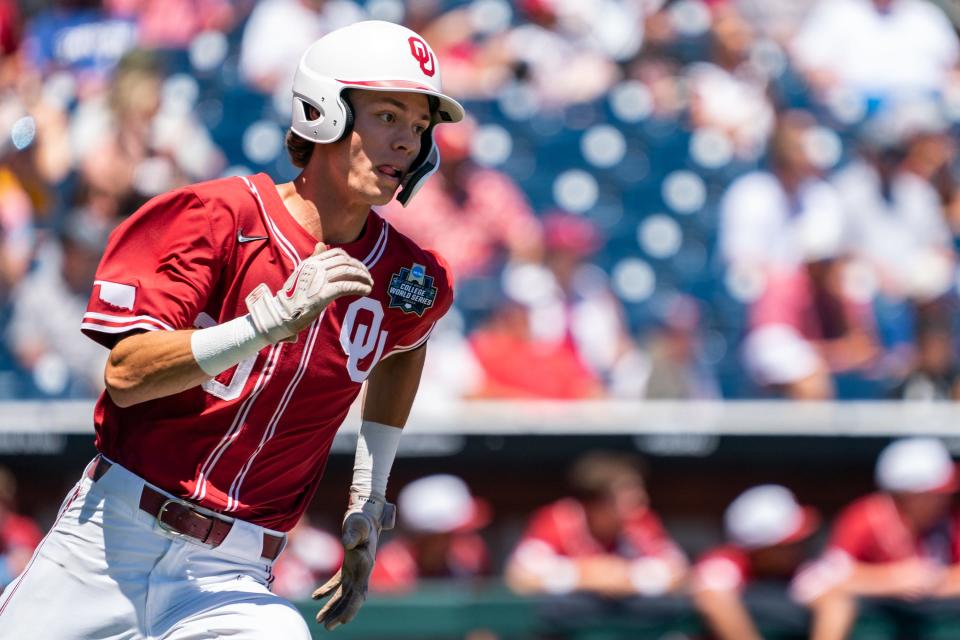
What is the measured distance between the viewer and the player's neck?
3.16 metres

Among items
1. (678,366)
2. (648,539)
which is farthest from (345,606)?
(678,366)

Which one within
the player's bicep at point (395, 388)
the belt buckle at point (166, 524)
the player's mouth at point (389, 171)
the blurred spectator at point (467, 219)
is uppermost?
the player's mouth at point (389, 171)

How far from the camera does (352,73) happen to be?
3.07 meters

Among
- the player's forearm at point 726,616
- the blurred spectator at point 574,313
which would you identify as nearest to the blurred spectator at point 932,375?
the blurred spectator at point 574,313

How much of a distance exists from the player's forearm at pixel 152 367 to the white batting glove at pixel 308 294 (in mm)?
154

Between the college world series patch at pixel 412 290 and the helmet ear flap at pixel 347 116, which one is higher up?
the helmet ear flap at pixel 347 116

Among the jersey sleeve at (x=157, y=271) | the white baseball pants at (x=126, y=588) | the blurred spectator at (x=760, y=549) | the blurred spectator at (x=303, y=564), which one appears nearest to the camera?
the jersey sleeve at (x=157, y=271)

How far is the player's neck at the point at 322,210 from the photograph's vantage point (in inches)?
124

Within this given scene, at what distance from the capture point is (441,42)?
30.0ft

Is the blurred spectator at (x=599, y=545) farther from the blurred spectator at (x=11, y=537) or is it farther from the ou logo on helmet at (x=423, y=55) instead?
the ou logo on helmet at (x=423, y=55)

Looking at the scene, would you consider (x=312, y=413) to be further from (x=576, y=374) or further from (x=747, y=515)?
(x=576, y=374)

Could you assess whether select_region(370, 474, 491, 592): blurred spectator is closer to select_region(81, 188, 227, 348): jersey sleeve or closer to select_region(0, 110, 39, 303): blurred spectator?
select_region(0, 110, 39, 303): blurred spectator

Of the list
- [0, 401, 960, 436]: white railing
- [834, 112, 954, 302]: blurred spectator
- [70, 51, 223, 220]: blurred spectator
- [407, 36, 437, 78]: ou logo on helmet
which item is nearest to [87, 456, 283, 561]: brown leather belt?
[407, 36, 437, 78]: ou logo on helmet

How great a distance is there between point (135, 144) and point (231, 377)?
528 cm
